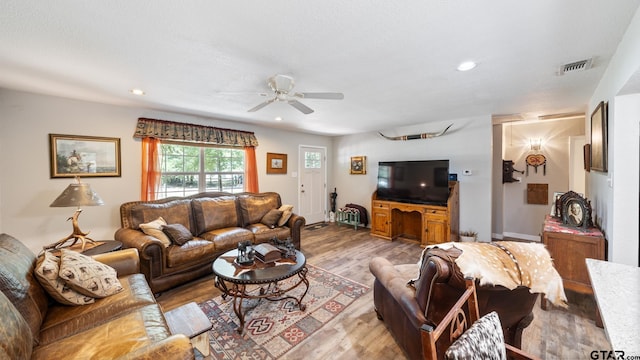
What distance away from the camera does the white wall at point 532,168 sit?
4430 millimetres

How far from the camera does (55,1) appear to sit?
51.8 inches

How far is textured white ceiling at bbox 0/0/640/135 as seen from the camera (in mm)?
1389

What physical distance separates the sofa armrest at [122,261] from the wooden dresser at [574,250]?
3.98m

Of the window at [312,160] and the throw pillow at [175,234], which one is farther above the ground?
the window at [312,160]

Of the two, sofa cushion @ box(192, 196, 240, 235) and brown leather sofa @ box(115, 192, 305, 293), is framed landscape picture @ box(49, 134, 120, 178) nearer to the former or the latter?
brown leather sofa @ box(115, 192, 305, 293)

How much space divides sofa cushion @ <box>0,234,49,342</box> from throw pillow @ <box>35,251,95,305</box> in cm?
5

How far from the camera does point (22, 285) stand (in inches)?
55.9


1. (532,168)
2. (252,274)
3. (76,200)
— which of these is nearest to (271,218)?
(252,274)

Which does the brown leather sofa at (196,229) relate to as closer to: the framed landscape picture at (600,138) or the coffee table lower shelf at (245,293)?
the coffee table lower shelf at (245,293)

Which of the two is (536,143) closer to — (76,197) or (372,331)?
(372,331)

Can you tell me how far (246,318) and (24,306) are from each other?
1442 millimetres

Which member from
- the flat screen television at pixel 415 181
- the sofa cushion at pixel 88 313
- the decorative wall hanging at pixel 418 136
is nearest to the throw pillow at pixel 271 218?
the sofa cushion at pixel 88 313

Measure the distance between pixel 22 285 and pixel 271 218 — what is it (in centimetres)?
268

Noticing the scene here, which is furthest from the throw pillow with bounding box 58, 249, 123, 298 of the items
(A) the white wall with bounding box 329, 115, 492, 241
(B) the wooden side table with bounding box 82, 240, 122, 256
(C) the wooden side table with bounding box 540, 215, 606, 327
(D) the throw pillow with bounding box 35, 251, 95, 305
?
(A) the white wall with bounding box 329, 115, 492, 241
